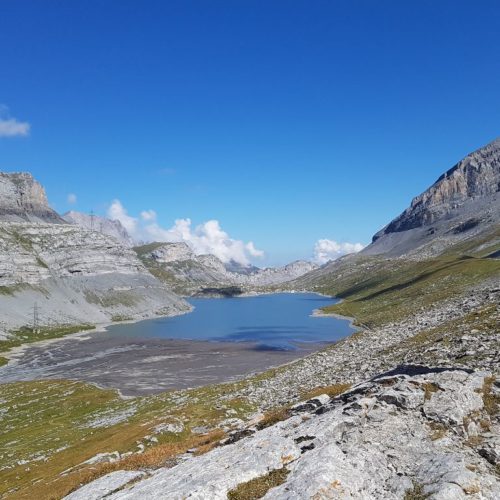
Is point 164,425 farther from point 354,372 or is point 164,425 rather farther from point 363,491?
point 363,491

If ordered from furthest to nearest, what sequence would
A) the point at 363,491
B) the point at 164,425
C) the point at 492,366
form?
the point at 164,425 → the point at 492,366 → the point at 363,491

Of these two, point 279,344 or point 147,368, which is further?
point 279,344

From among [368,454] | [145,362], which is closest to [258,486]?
[368,454]

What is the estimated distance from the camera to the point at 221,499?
54.4 ft

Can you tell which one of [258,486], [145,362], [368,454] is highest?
[368,454]

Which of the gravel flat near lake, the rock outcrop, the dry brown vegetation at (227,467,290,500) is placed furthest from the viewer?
the gravel flat near lake

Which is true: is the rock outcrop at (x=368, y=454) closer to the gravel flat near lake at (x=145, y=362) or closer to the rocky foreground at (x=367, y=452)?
the rocky foreground at (x=367, y=452)

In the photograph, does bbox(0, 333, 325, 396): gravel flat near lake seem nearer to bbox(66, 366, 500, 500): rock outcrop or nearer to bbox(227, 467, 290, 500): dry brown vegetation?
bbox(66, 366, 500, 500): rock outcrop

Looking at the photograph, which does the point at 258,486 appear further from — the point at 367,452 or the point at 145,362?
the point at 145,362

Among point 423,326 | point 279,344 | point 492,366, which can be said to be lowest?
point 279,344

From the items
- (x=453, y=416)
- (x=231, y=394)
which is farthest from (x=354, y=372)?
(x=453, y=416)

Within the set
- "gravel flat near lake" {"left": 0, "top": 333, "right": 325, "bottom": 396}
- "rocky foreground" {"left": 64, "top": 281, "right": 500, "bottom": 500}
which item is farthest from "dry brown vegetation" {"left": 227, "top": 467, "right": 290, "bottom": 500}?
"gravel flat near lake" {"left": 0, "top": 333, "right": 325, "bottom": 396}

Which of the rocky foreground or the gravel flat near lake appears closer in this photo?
the rocky foreground

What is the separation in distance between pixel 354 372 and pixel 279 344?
363 feet
